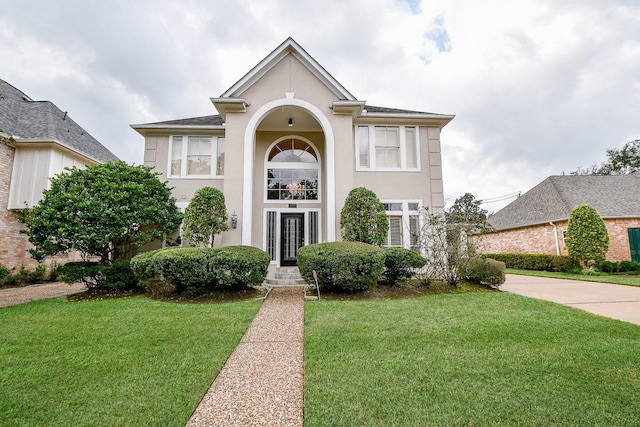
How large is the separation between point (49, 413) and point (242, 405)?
1.70 m

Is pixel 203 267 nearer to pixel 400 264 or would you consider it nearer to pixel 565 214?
pixel 400 264

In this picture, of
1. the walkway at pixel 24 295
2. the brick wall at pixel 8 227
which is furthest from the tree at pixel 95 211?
the brick wall at pixel 8 227

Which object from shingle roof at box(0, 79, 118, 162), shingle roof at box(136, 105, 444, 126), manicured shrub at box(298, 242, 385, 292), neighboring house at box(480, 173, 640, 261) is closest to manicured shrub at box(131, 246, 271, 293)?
manicured shrub at box(298, 242, 385, 292)

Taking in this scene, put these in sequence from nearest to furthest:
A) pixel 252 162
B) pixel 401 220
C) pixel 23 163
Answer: pixel 252 162, pixel 401 220, pixel 23 163

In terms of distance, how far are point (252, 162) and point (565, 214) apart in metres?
17.5

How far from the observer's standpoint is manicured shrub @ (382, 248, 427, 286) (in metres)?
7.85

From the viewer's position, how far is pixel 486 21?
11086mm

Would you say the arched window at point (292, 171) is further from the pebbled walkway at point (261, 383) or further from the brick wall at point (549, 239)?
the brick wall at point (549, 239)

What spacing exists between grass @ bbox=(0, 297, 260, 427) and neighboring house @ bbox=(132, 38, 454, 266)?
4490 millimetres

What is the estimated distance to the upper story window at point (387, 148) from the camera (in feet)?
36.9

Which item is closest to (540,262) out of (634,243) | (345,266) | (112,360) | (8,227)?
(634,243)

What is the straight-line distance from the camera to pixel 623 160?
28.8m

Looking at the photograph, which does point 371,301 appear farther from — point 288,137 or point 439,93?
point 439,93

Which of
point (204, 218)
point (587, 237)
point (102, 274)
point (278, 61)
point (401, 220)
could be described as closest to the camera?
point (102, 274)
